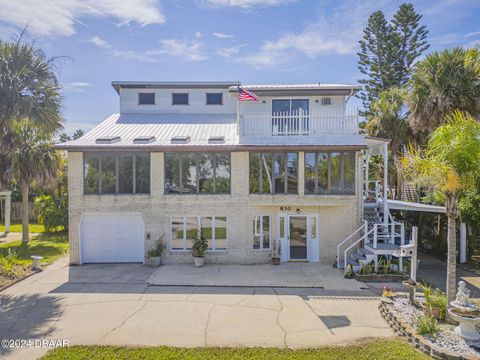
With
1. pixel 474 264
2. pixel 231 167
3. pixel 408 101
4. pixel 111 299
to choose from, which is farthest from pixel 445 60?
pixel 111 299

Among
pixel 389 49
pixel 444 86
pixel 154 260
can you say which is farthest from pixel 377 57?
pixel 154 260

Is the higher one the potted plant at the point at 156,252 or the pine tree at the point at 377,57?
the pine tree at the point at 377,57

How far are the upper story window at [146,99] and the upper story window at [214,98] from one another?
353 centimetres

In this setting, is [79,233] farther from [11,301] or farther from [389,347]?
[389,347]

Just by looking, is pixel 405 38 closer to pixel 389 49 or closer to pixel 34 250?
pixel 389 49

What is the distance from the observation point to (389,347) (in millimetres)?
7254

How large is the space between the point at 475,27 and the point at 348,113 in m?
7.90

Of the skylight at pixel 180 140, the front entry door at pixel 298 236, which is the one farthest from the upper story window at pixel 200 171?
the front entry door at pixel 298 236

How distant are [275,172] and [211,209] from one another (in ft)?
11.5

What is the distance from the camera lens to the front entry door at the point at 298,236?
15.2 meters

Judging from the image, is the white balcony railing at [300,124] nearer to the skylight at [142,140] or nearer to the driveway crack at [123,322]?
the skylight at [142,140]

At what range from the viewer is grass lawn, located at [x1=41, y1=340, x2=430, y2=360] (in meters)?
6.83

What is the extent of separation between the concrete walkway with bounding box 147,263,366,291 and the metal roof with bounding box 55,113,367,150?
549cm

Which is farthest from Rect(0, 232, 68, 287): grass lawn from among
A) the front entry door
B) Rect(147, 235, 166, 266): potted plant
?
the front entry door
